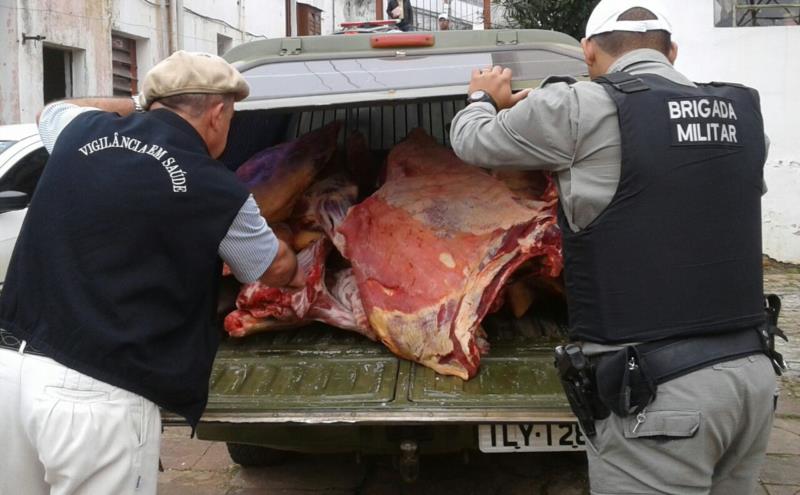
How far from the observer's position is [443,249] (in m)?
3.78

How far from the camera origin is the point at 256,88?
364 centimetres

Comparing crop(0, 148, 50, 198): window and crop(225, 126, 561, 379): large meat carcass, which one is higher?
crop(0, 148, 50, 198): window

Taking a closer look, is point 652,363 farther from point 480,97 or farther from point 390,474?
point 390,474

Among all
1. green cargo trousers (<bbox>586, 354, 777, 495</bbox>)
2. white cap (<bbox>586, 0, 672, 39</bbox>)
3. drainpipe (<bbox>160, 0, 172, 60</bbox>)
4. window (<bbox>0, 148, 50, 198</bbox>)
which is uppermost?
drainpipe (<bbox>160, 0, 172, 60</bbox>)

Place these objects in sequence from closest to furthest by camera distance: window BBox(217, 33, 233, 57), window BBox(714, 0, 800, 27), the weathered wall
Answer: window BBox(714, 0, 800, 27) → the weathered wall → window BBox(217, 33, 233, 57)

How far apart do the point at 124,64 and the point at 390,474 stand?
38.0 feet

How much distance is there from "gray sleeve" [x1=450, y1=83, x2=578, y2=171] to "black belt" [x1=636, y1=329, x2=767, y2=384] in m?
0.55

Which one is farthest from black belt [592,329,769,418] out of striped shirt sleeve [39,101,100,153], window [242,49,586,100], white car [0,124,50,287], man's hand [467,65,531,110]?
white car [0,124,50,287]

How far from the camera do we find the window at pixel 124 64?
13928 mm

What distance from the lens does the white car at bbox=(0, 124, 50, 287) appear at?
5762 mm

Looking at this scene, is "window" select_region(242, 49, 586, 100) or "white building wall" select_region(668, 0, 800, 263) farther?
"white building wall" select_region(668, 0, 800, 263)

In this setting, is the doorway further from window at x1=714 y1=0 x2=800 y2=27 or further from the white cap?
the white cap

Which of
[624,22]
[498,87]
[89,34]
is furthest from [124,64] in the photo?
[624,22]

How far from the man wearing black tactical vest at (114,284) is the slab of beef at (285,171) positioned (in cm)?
171
